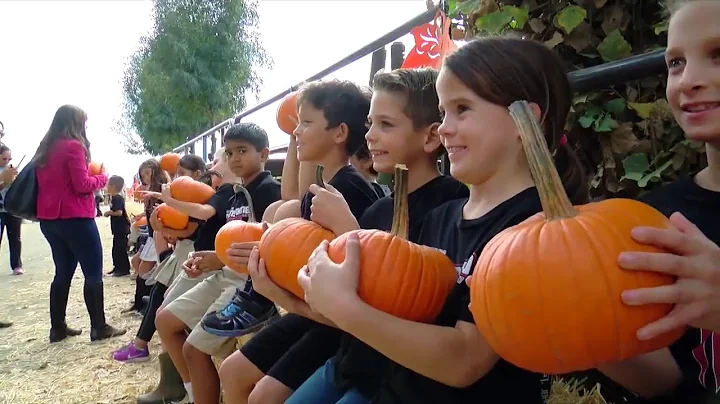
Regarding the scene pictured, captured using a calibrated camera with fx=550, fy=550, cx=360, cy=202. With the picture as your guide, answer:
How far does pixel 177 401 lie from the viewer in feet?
10.7

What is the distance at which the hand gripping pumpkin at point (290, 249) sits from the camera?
1509mm

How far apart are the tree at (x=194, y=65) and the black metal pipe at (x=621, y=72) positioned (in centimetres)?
2104

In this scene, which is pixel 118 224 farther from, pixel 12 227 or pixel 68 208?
pixel 68 208

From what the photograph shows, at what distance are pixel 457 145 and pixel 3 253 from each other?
14197mm

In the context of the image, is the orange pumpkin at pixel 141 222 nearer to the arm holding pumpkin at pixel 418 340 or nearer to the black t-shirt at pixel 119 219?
the black t-shirt at pixel 119 219

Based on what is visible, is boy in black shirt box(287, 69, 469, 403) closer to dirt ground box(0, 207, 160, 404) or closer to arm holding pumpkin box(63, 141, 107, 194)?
dirt ground box(0, 207, 160, 404)

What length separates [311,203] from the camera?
192 cm

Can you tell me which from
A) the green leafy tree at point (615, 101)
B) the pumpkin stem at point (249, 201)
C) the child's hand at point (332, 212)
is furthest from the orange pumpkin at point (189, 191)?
the green leafy tree at point (615, 101)

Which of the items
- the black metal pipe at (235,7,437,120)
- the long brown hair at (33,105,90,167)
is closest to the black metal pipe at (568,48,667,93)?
the black metal pipe at (235,7,437,120)

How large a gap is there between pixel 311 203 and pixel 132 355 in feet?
9.61

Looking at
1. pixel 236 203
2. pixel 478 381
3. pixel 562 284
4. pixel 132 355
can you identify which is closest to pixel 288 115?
pixel 236 203

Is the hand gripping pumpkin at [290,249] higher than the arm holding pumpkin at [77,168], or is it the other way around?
the arm holding pumpkin at [77,168]

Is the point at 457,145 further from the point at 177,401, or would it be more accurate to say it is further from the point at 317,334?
the point at 177,401

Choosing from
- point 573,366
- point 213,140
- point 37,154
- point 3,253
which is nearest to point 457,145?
point 573,366
